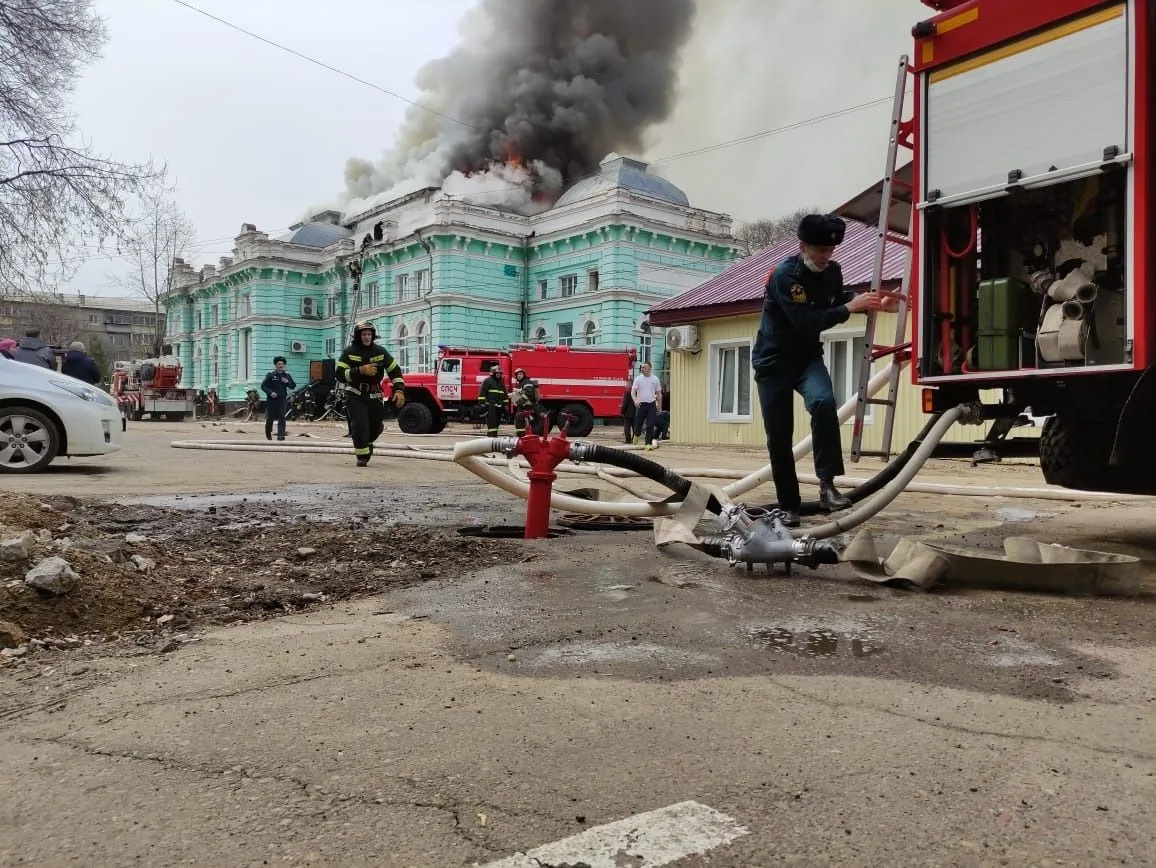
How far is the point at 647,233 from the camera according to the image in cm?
3269

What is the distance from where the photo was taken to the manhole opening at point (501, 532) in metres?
4.97

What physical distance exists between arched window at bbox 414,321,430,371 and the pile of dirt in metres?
32.0

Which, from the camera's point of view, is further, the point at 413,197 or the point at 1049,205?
the point at 413,197

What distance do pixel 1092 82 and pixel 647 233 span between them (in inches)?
1169

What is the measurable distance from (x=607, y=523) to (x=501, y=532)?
831 millimetres

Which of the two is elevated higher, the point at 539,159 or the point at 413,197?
the point at 539,159

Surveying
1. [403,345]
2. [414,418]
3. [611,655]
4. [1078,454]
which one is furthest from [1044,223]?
[403,345]

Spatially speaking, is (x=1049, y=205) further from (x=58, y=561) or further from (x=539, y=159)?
(x=539, y=159)

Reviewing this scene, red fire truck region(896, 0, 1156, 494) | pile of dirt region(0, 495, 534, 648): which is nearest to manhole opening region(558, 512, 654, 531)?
pile of dirt region(0, 495, 534, 648)

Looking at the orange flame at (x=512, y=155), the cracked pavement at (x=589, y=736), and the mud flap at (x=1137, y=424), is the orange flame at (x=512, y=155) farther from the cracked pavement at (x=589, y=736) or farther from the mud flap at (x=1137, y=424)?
the cracked pavement at (x=589, y=736)

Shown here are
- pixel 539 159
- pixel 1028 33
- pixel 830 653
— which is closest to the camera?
pixel 830 653

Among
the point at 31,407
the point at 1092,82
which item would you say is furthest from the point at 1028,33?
the point at 31,407

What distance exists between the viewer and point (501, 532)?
5137 mm

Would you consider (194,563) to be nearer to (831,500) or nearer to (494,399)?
→ (831,500)
